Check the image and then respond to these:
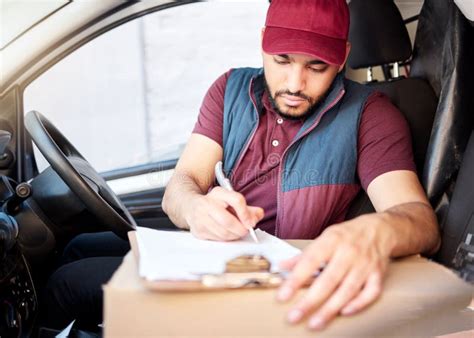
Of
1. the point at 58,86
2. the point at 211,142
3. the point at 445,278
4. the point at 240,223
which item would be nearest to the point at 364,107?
the point at 211,142

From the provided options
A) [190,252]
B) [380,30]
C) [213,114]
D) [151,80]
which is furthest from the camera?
[151,80]

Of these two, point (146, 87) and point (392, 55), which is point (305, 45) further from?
point (146, 87)

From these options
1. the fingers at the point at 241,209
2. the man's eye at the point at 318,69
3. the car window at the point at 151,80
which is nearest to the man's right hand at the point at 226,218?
the fingers at the point at 241,209

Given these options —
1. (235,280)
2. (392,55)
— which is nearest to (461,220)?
(392,55)

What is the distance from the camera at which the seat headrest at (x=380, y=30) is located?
1.67 m

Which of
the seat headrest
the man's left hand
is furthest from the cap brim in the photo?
the man's left hand

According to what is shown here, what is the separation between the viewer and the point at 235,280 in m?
0.68

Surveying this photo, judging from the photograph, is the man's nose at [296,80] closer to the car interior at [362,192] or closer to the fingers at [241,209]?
the car interior at [362,192]

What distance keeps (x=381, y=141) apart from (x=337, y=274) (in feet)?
2.30

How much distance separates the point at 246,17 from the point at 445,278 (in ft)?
6.02

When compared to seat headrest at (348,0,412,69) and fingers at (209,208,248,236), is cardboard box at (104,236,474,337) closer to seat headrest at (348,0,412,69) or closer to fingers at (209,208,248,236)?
fingers at (209,208,248,236)

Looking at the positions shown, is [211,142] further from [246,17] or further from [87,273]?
[246,17]

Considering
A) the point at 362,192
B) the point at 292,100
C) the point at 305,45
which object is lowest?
the point at 362,192

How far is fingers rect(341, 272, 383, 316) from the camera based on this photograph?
692mm
